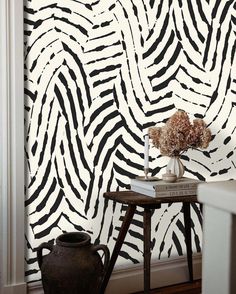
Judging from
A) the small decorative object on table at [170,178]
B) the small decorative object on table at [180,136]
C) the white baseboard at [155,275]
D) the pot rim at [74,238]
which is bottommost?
the white baseboard at [155,275]

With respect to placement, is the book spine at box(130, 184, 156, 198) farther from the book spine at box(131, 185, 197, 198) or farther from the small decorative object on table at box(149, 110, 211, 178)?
the small decorative object on table at box(149, 110, 211, 178)

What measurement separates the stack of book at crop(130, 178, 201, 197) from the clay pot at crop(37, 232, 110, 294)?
0.37 m

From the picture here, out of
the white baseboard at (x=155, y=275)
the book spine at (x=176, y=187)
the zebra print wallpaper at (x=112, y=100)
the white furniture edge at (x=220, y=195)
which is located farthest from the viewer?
the white baseboard at (x=155, y=275)

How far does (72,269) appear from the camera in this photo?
5.89 feet

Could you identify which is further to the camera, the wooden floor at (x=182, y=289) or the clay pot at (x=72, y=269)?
the wooden floor at (x=182, y=289)

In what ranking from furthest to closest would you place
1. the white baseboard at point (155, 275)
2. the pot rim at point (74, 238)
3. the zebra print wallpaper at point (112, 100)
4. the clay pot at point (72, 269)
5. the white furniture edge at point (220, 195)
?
the white baseboard at point (155, 275)
the zebra print wallpaper at point (112, 100)
the pot rim at point (74, 238)
the clay pot at point (72, 269)
the white furniture edge at point (220, 195)

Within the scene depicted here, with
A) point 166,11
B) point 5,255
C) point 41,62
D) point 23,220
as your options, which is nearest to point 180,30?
point 166,11

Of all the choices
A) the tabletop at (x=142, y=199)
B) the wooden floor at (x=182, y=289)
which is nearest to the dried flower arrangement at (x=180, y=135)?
the tabletop at (x=142, y=199)

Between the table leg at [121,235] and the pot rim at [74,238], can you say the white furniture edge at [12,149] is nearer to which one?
the pot rim at [74,238]

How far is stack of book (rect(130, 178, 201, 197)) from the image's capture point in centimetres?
200

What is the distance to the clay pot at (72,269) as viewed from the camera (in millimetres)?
1793

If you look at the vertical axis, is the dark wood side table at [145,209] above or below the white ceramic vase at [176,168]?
below

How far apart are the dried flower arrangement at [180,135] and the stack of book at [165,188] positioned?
0.18 meters

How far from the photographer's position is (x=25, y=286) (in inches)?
82.3
